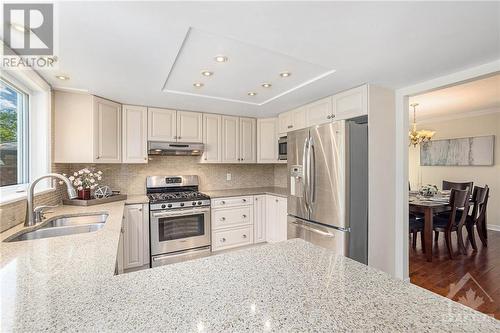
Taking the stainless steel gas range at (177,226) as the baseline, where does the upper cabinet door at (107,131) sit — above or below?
above

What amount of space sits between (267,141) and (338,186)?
70.4 inches

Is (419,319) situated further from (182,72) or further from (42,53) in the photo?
(42,53)

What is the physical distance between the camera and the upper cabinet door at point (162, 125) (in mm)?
3271

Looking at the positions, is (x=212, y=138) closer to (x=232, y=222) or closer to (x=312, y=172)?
(x=232, y=222)

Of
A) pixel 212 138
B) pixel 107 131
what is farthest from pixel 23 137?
pixel 212 138

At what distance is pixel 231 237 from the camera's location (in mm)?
3500

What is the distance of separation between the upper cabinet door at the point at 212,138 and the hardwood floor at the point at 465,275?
117 inches

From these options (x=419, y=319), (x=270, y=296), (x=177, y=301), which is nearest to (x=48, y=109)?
(x=177, y=301)

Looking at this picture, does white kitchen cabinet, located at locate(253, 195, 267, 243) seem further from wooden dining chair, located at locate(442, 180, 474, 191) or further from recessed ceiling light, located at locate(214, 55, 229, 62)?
wooden dining chair, located at locate(442, 180, 474, 191)

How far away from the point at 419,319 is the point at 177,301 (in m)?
0.71

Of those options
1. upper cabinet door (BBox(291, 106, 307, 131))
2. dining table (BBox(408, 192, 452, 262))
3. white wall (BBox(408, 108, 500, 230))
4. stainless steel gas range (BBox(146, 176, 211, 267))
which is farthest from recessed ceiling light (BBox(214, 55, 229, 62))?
white wall (BBox(408, 108, 500, 230))

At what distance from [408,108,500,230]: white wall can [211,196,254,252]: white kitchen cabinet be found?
4.78 m

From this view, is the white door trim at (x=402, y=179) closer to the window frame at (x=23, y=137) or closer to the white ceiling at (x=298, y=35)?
the white ceiling at (x=298, y=35)

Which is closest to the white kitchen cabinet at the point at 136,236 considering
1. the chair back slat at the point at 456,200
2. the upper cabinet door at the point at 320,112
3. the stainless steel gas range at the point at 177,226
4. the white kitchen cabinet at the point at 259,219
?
the stainless steel gas range at the point at 177,226
